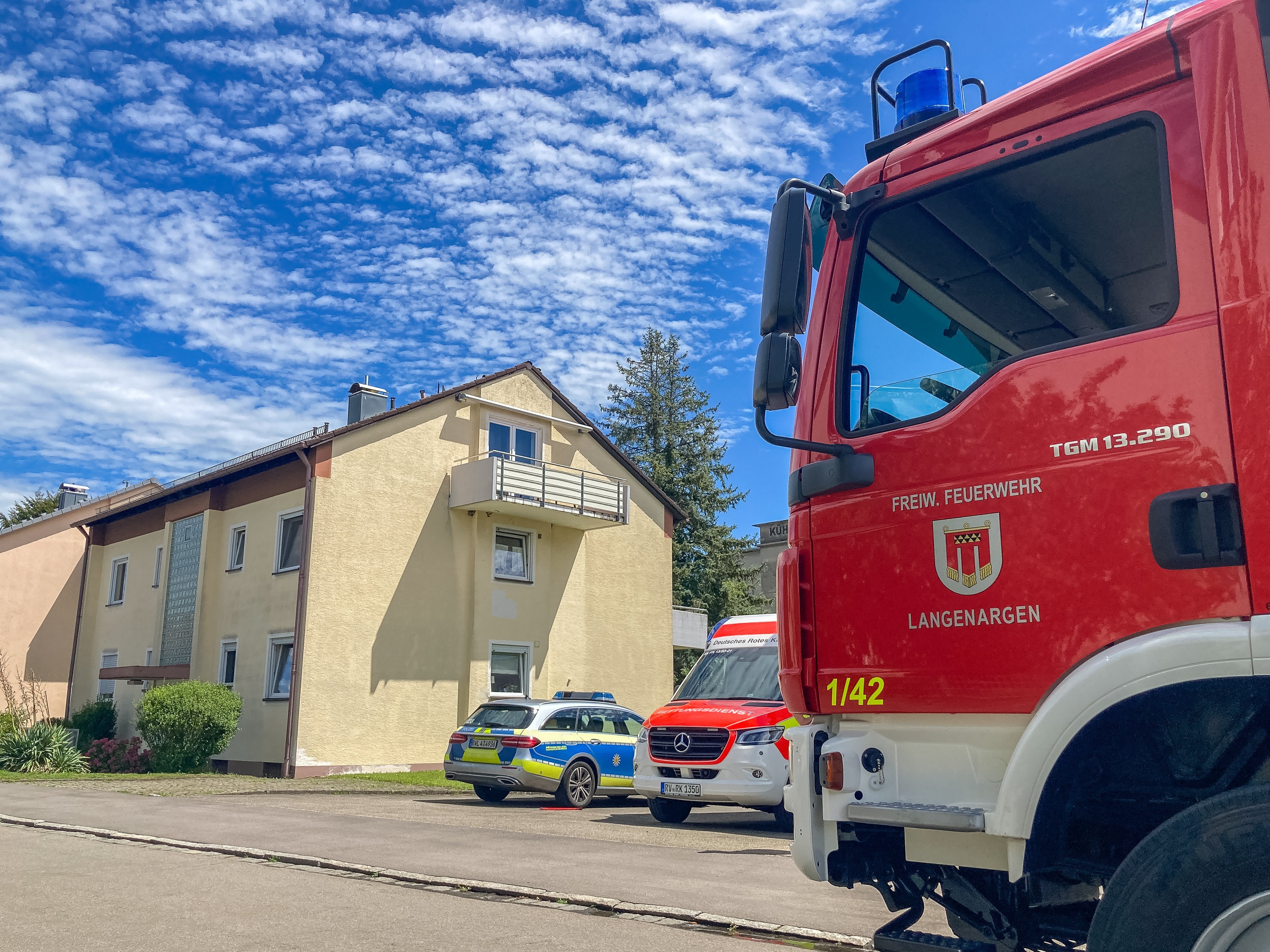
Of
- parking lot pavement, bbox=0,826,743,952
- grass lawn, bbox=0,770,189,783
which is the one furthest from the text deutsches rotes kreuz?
grass lawn, bbox=0,770,189,783

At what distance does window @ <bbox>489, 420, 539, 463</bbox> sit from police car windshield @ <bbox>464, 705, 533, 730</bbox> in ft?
34.3

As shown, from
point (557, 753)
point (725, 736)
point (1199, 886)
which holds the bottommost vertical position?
point (557, 753)

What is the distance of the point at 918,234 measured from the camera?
13.1 ft

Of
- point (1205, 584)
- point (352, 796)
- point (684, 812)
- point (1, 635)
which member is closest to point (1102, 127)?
point (1205, 584)

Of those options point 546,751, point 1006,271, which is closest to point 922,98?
point 1006,271

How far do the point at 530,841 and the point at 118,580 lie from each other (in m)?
24.4

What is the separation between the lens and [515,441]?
26703mm

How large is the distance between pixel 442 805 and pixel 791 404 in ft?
41.9

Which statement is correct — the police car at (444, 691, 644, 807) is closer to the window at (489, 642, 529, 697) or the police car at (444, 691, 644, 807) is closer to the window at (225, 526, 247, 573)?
the window at (489, 642, 529, 697)

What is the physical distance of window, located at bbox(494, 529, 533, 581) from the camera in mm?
25609

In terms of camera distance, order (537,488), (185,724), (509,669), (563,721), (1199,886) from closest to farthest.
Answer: (1199,886) → (563,721) → (185,724) → (537,488) → (509,669)

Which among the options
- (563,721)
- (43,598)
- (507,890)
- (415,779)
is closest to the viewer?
(507,890)

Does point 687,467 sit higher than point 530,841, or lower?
higher

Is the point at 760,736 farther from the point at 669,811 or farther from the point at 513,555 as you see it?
the point at 513,555
